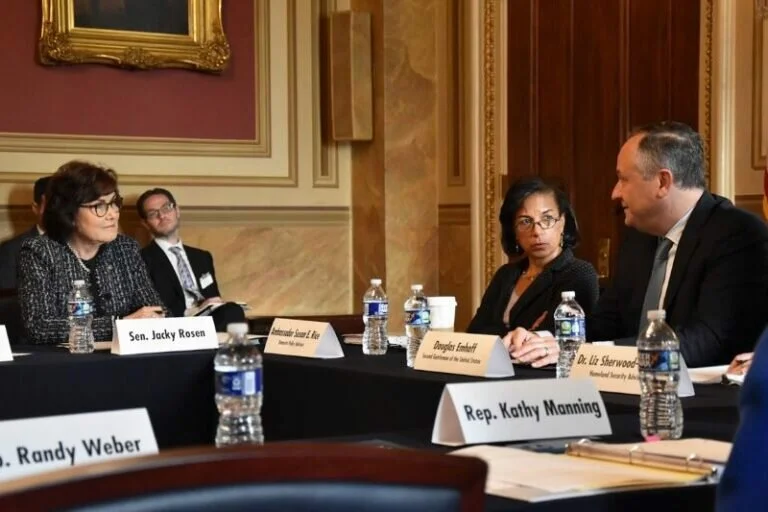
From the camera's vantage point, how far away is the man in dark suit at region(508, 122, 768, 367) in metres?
3.30

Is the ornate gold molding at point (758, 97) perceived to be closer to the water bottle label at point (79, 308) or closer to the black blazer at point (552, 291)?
the black blazer at point (552, 291)

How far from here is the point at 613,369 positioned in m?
2.68

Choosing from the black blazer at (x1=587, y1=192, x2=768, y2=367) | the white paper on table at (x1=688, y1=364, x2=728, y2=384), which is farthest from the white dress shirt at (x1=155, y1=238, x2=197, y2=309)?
the white paper on table at (x1=688, y1=364, x2=728, y2=384)

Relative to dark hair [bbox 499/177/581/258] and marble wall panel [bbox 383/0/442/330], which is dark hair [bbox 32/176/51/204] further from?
dark hair [bbox 499/177/581/258]

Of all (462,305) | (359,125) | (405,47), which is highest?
(405,47)

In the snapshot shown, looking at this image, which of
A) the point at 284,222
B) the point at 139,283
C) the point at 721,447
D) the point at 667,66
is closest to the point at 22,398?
the point at 139,283

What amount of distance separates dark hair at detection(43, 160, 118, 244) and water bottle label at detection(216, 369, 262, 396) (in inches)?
99.9

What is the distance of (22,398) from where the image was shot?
3.38 metres

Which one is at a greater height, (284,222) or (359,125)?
(359,125)

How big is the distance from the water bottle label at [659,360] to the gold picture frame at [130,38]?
490 cm

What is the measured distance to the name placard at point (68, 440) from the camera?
1.66 metres

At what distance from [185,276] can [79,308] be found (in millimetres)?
2705

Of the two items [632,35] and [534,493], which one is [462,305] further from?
[534,493]

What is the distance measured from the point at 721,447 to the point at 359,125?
5.49 metres
